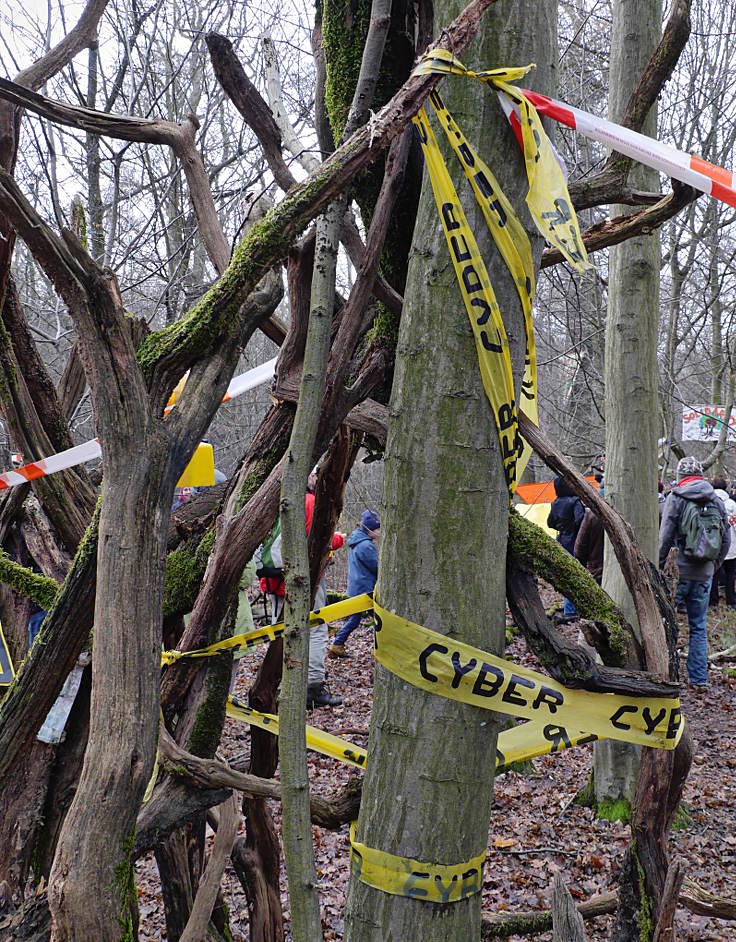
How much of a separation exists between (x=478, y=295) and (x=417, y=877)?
1.24 metres

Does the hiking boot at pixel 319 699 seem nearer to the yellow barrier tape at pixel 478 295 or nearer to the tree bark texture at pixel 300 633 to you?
the tree bark texture at pixel 300 633

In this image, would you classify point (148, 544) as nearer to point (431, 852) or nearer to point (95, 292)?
point (95, 292)

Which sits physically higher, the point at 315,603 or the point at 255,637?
→ the point at 315,603

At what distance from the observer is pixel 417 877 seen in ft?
5.27

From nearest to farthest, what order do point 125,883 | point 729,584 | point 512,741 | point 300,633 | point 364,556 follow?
point 300,633 → point 125,883 → point 512,741 → point 364,556 → point 729,584

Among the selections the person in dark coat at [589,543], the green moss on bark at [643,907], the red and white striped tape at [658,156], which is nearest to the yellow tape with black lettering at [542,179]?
the red and white striped tape at [658,156]

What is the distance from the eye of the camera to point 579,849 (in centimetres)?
475

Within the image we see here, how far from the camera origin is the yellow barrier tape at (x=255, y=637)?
8.39ft

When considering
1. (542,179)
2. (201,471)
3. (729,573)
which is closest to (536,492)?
(729,573)

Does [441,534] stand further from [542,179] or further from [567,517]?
[567,517]

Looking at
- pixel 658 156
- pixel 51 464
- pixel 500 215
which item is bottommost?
pixel 51 464

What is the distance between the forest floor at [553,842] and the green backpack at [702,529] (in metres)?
1.58

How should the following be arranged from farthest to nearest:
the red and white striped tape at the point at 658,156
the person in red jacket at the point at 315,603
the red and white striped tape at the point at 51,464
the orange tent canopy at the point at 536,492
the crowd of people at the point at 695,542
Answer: the orange tent canopy at the point at 536,492 < the crowd of people at the point at 695,542 < the person in red jacket at the point at 315,603 < the red and white striped tape at the point at 51,464 < the red and white striped tape at the point at 658,156

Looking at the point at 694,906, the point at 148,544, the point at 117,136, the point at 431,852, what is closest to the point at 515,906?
the point at 694,906
